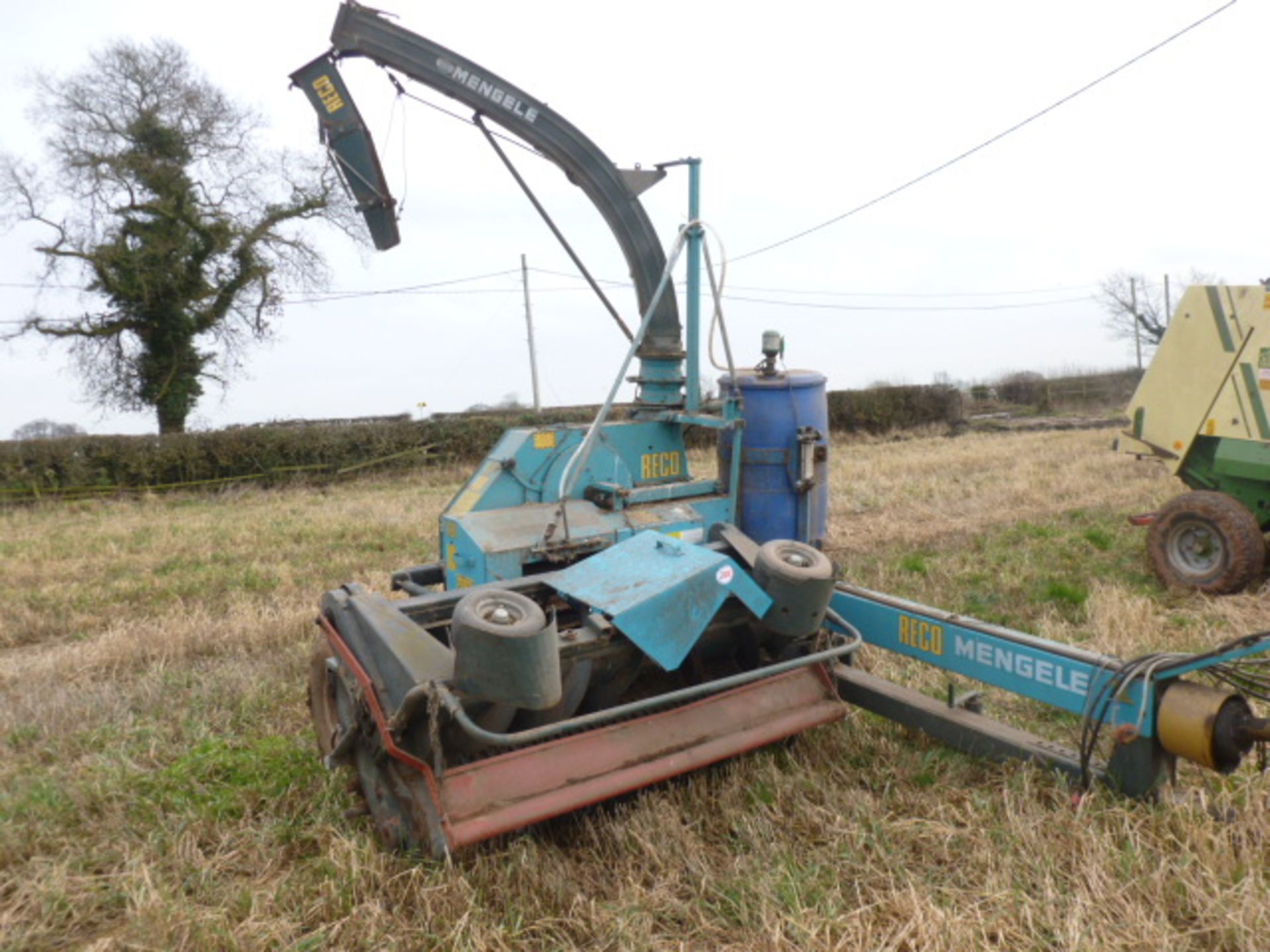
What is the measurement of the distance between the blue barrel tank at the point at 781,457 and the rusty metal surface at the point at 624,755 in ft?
6.87

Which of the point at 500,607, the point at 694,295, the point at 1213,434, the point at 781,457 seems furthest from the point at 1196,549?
the point at 500,607

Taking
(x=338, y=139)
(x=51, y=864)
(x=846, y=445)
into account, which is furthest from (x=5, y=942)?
(x=846, y=445)

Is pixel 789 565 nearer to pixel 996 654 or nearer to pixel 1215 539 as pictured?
pixel 996 654

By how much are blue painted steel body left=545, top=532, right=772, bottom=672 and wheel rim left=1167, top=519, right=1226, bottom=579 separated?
4693 millimetres

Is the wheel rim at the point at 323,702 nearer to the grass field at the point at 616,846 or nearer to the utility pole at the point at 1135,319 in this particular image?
the grass field at the point at 616,846

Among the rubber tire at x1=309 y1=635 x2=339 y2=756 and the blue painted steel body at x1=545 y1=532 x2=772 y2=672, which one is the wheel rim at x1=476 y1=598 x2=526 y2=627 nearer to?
the blue painted steel body at x1=545 y1=532 x2=772 y2=672

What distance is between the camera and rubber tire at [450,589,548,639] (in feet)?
8.82

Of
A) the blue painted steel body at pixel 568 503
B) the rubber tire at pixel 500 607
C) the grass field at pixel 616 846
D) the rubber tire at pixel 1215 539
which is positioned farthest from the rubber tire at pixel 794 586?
the rubber tire at pixel 1215 539

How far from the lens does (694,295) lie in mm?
5898

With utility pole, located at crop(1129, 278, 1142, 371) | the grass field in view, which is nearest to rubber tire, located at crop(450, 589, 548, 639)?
the grass field

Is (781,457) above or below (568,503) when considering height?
above

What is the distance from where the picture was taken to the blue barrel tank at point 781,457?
5684 millimetres

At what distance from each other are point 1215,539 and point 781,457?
10.8ft

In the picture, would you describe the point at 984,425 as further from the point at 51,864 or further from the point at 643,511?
the point at 51,864
